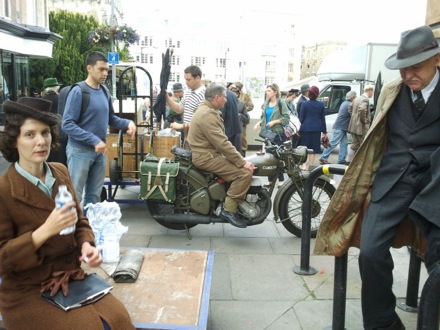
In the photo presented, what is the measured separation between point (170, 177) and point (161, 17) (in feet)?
286

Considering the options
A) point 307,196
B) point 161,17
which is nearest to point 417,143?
point 307,196

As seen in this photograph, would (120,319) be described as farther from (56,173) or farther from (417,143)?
(417,143)

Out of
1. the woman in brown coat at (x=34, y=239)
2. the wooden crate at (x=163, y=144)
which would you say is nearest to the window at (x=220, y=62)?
the wooden crate at (x=163, y=144)

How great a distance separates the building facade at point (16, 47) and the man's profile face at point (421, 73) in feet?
45.8

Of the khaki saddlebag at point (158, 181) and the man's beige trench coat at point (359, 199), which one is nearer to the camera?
the man's beige trench coat at point (359, 199)

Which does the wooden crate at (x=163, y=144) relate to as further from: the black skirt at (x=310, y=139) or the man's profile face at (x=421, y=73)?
the black skirt at (x=310, y=139)

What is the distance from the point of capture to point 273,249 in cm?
513

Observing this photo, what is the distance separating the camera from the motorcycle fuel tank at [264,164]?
5320 mm

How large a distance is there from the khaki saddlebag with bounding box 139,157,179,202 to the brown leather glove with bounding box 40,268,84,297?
2671mm

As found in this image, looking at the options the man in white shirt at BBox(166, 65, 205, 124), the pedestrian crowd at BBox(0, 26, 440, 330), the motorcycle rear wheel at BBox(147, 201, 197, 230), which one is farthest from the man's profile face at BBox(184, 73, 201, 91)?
the pedestrian crowd at BBox(0, 26, 440, 330)

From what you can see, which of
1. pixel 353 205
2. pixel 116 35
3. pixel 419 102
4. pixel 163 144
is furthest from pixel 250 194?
pixel 116 35

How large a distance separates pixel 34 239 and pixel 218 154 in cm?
314

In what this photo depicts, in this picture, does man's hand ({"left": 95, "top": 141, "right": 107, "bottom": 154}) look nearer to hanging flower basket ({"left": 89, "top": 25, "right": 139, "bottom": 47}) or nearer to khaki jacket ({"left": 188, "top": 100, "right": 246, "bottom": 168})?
khaki jacket ({"left": 188, "top": 100, "right": 246, "bottom": 168})

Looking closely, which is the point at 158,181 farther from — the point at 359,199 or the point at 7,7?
the point at 7,7
